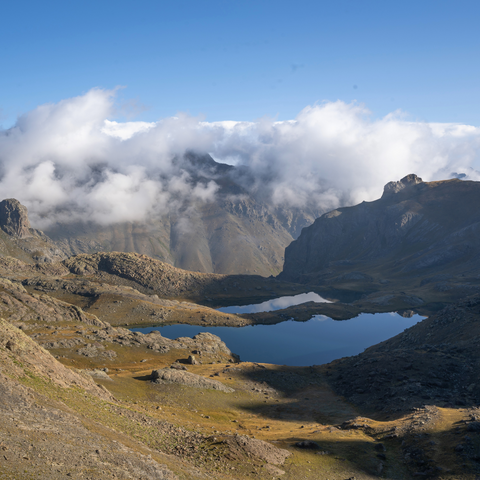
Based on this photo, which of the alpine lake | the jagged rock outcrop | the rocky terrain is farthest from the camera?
the alpine lake

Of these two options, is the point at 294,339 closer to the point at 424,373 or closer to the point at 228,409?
the point at 424,373

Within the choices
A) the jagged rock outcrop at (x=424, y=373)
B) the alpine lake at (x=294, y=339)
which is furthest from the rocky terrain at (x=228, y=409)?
the alpine lake at (x=294, y=339)

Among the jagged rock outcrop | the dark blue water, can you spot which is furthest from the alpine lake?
the jagged rock outcrop

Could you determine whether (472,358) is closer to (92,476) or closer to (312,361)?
(312,361)

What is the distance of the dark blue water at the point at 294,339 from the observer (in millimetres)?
145125

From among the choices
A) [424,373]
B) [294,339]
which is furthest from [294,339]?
[424,373]

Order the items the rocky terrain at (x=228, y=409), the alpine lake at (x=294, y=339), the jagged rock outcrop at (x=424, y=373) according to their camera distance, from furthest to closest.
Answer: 1. the alpine lake at (x=294, y=339)
2. the jagged rock outcrop at (x=424, y=373)
3. the rocky terrain at (x=228, y=409)

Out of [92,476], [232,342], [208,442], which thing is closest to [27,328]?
[232,342]

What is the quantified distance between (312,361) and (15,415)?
12248 centimetres

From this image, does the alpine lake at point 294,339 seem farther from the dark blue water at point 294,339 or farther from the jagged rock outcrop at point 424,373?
the jagged rock outcrop at point 424,373

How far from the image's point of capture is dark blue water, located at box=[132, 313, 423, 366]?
14512 cm

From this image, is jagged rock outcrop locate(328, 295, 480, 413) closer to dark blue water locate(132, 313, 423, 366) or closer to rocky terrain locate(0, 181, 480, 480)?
rocky terrain locate(0, 181, 480, 480)

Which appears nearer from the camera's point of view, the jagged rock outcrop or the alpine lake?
the jagged rock outcrop

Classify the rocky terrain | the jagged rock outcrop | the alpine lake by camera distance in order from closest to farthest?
1. the rocky terrain
2. the jagged rock outcrop
3. the alpine lake
